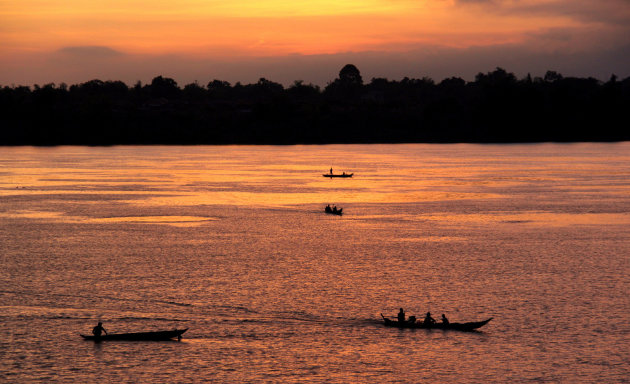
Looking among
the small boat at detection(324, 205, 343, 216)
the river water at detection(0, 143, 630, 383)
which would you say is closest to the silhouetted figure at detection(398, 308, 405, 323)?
the river water at detection(0, 143, 630, 383)

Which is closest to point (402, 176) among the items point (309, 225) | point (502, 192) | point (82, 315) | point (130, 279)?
point (502, 192)

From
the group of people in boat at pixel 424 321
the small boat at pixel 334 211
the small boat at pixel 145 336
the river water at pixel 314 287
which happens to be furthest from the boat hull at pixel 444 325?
the small boat at pixel 334 211

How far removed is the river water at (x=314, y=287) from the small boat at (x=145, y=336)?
462 millimetres

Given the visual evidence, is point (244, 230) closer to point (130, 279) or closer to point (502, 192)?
point (130, 279)

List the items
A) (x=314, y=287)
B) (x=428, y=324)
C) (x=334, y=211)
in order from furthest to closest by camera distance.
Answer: (x=334, y=211) < (x=314, y=287) < (x=428, y=324)

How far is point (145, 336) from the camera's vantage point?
163 ft

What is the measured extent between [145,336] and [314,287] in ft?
57.9

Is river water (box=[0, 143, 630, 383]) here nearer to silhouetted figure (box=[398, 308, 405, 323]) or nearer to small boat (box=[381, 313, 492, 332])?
small boat (box=[381, 313, 492, 332])

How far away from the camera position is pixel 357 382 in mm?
43719

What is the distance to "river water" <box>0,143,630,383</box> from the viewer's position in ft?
152

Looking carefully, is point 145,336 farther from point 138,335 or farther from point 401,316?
point 401,316

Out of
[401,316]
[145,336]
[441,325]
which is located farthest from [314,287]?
[145,336]

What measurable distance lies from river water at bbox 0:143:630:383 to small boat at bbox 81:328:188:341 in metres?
0.46

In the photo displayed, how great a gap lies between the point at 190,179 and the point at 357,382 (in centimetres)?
12894
